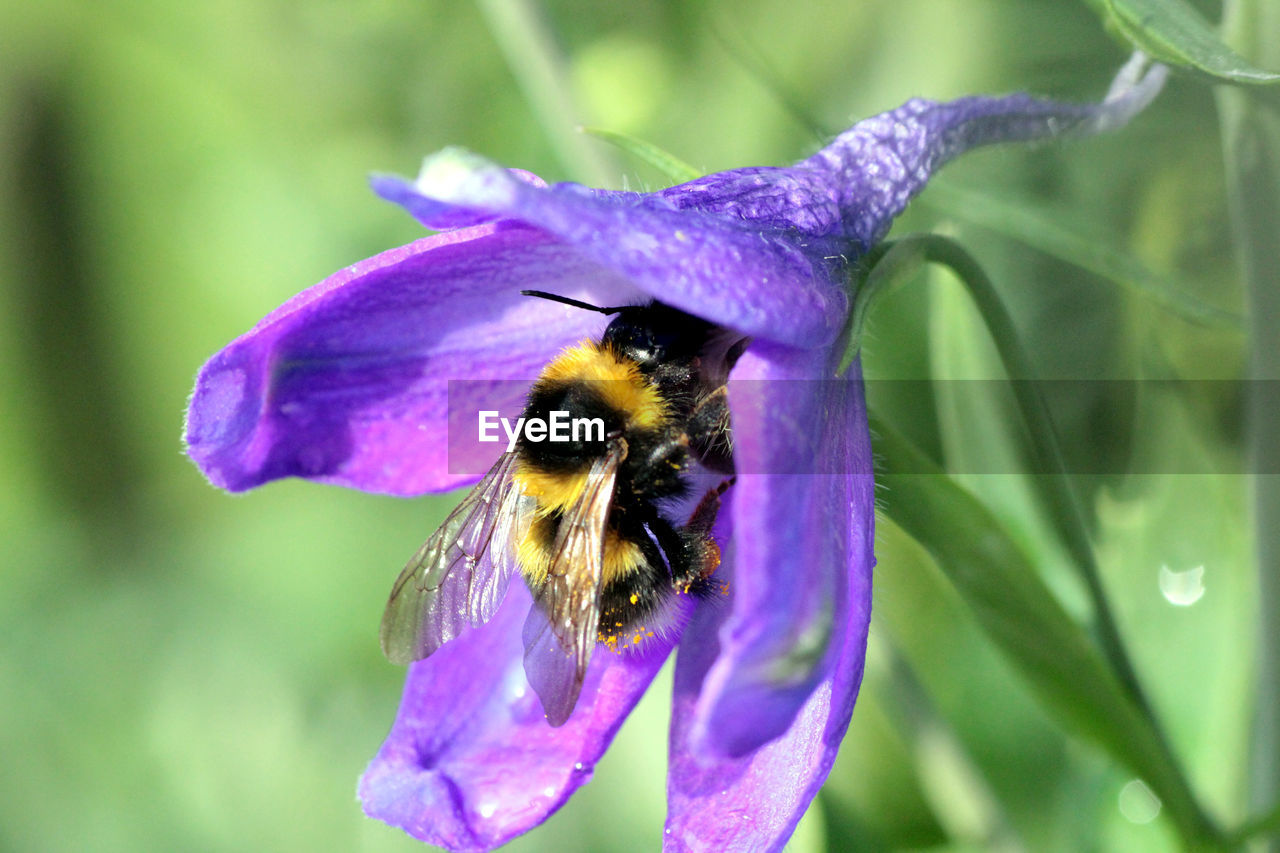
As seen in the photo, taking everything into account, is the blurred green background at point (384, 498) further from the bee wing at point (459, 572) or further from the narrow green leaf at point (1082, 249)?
the bee wing at point (459, 572)

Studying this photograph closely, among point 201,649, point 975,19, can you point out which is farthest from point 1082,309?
point 201,649

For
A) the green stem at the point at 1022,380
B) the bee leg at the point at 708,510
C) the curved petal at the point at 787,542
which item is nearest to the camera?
the curved petal at the point at 787,542

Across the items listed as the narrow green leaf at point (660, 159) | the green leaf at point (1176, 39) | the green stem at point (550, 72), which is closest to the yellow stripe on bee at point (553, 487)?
the narrow green leaf at point (660, 159)

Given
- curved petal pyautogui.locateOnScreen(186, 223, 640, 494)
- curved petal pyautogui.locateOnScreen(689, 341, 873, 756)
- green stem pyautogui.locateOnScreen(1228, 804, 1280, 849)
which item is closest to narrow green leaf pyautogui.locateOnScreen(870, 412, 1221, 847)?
green stem pyautogui.locateOnScreen(1228, 804, 1280, 849)

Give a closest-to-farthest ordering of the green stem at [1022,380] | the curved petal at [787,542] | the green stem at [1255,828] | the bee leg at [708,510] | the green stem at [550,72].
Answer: the curved petal at [787,542], the green stem at [1022,380], the bee leg at [708,510], the green stem at [1255,828], the green stem at [550,72]

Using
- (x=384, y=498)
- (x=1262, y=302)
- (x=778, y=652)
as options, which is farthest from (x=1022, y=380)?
(x=384, y=498)

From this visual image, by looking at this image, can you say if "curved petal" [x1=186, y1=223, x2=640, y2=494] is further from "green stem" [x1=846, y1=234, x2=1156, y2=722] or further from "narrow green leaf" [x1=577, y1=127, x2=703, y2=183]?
"green stem" [x1=846, y1=234, x2=1156, y2=722]

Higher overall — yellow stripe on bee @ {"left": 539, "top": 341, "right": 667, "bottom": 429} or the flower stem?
yellow stripe on bee @ {"left": 539, "top": 341, "right": 667, "bottom": 429}

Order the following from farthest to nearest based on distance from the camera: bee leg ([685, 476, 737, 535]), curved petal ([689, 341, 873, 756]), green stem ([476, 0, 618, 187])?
green stem ([476, 0, 618, 187]) → bee leg ([685, 476, 737, 535]) → curved petal ([689, 341, 873, 756])
